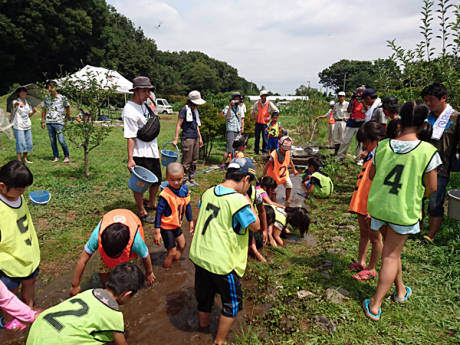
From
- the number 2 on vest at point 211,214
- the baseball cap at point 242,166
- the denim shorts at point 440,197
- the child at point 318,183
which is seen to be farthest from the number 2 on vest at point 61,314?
the child at point 318,183

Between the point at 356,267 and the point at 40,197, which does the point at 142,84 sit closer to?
the point at 40,197

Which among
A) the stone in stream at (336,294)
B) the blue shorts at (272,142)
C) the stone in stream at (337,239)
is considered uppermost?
the blue shorts at (272,142)

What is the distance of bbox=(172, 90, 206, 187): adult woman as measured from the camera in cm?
634

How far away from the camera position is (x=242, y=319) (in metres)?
3.02

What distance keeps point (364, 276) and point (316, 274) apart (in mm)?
551

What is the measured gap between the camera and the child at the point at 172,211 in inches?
142

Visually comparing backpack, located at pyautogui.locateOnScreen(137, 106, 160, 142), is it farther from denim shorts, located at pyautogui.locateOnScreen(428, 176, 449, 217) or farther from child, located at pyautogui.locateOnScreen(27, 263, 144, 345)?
denim shorts, located at pyautogui.locateOnScreen(428, 176, 449, 217)

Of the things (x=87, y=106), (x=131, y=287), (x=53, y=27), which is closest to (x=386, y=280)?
(x=131, y=287)

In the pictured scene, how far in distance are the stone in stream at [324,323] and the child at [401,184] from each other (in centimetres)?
42

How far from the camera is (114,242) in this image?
2596 mm

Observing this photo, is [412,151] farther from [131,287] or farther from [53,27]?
[53,27]

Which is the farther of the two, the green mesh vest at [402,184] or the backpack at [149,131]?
the backpack at [149,131]

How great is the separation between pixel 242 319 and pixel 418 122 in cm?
258

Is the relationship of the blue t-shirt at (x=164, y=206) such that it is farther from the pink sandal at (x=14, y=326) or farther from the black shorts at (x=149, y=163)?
the pink sandal at (x=14, y=326)
